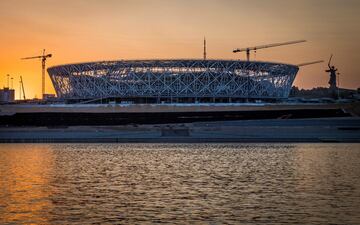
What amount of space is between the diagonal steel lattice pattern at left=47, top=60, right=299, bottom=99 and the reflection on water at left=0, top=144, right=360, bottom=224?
77865 mm

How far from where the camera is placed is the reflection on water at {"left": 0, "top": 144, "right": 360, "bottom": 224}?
65.7 feet

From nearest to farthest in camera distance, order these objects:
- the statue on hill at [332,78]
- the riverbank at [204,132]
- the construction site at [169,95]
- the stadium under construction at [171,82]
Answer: the riverbank at [204,132] → the construction site at [169,95] → the stadium under construction at [171,82] → the statue on hill at [332,78]

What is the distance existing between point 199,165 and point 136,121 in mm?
51190

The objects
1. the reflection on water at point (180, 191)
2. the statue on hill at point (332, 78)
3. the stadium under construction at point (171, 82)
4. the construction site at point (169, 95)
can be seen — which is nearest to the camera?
the reflection on water at point (180, 191)

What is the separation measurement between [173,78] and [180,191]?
3715 inches

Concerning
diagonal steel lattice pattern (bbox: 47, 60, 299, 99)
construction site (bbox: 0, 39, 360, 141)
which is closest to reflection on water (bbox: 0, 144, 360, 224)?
construction site (bbox: 0, 39, 360, 141)

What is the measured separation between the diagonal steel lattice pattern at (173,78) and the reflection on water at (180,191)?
255 ft

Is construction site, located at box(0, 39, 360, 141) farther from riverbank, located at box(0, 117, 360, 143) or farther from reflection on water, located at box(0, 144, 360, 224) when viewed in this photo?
reflection on water, located at box(0, 144, 360, 224)

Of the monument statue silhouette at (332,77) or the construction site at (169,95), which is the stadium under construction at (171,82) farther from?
the monument statue silhouette at (332,77)

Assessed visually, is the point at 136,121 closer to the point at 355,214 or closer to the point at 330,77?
the point at 355,214

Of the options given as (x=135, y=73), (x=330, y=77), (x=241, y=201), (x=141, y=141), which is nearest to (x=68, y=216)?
(x=241, y=201)

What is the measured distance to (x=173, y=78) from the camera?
119375mm

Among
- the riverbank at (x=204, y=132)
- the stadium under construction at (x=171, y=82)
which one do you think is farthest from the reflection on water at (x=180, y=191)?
the stadium under construction at (x=171, y=82)

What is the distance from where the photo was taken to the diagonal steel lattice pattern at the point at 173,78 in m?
118
